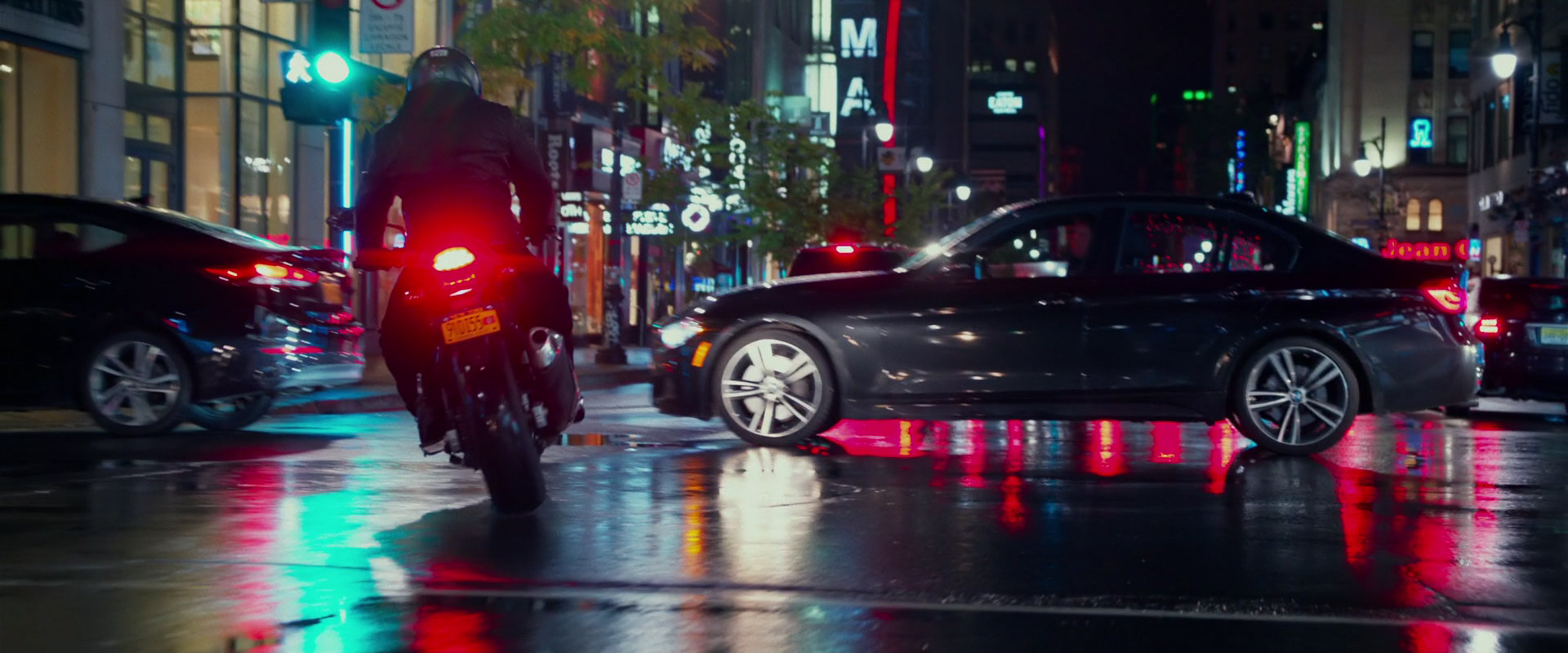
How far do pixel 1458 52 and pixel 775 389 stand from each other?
9565 centimetres

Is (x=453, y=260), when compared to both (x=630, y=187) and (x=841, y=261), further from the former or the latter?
(x=630, y=187)

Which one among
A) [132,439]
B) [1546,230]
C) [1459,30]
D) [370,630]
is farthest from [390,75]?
[1459,30]

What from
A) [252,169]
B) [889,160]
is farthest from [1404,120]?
[252,169]

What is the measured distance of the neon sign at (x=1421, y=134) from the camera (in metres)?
96.5

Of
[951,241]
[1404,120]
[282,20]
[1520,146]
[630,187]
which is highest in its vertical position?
[1404,120]

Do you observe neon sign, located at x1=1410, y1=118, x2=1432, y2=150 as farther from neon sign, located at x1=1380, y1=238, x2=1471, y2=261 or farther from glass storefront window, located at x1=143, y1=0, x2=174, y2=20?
glass storefront window, located at x1=143, y1=0, x2=174, y2=20

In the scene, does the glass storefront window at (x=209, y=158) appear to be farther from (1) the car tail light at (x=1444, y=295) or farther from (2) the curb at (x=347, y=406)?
(1) the car tail light at (x=1444, y=295)

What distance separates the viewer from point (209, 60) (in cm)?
2542

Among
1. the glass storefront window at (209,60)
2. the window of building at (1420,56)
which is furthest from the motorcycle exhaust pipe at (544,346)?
the window of building at (1420,56)

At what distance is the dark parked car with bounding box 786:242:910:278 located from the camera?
2084cm

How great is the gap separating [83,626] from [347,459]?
472cm

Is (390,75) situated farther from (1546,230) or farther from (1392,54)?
(1392,54)

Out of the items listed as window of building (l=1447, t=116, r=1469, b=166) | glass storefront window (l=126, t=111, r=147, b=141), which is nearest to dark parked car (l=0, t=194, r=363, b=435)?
glass storefront window (l=126, t=111, r=147, b=141)

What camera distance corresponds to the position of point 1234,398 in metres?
10.4
